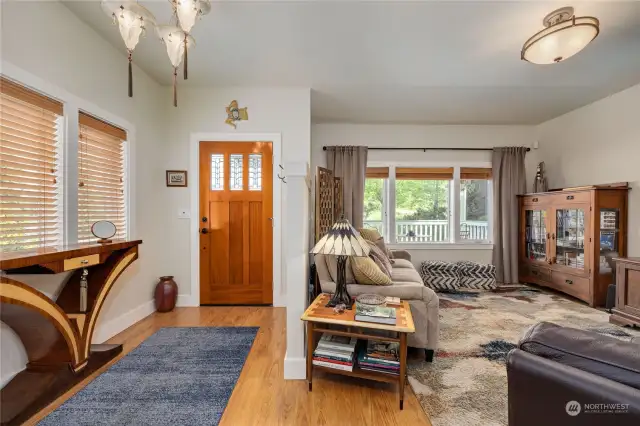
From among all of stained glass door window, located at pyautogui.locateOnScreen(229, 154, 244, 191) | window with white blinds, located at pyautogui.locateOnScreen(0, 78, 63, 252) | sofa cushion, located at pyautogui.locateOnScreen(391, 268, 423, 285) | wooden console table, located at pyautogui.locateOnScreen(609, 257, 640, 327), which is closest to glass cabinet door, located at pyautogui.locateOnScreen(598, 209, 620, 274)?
wooden console table, located at pyautogui.locateOnScreen(609, 257, 640, 327)

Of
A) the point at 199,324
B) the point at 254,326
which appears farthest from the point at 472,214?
the point at 199,324

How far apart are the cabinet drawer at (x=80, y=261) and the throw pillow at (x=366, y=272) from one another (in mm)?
1754

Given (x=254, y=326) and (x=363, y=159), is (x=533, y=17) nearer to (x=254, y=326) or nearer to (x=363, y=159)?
(x=363, y=159)

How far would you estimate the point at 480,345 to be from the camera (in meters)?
2.31

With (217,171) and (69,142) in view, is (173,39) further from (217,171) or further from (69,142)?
(217,171)

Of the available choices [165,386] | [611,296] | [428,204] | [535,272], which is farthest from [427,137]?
[165,386]

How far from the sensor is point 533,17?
2023mm

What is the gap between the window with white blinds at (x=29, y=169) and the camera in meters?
1.67

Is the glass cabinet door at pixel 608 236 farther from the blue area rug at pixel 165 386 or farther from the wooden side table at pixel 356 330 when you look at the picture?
the blue area rug at pixel 165 386

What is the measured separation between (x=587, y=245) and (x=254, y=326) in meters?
3.90

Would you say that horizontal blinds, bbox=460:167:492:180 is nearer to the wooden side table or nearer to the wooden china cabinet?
the wooden china cabinet

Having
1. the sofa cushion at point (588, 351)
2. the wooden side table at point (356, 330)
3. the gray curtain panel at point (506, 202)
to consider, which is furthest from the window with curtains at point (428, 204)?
the sofa cushion at point (588, 351)

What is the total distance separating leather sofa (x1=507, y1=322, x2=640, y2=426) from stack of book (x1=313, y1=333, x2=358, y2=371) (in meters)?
0.96

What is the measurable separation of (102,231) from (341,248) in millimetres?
1721
